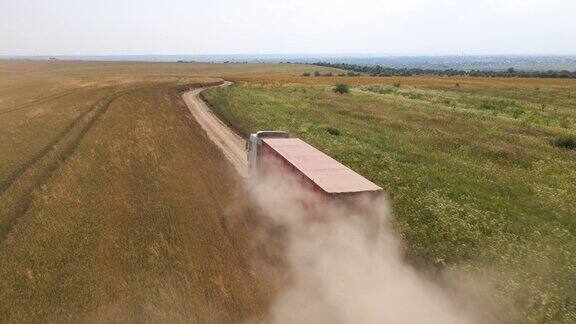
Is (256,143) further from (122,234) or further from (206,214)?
(122,234)

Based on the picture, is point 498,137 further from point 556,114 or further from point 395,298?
point 395,298

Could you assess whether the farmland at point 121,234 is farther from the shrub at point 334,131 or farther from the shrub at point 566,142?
the shrub at point 566,142

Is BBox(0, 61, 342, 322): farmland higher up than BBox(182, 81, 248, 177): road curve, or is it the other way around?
BBox(0, 61, 342, 322): farmland

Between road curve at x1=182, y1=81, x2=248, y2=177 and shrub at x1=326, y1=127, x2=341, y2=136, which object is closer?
road curve at x1=182, y1=81, x2=248, y2=177

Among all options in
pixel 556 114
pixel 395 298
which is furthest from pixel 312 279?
pixel 556 114

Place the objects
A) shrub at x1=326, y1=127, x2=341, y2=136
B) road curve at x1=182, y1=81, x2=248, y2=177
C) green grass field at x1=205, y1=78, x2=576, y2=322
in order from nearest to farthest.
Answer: green grass field at x1=205, y1=78, x2=576, y2=322 → road curve at x1=182, y1=81, x2=248, y2=177 → shrub at x1=326, y1=127, x2=341, y2=136

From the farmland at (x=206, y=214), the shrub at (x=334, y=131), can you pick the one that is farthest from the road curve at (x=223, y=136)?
the shrub at (x=334, y=131)

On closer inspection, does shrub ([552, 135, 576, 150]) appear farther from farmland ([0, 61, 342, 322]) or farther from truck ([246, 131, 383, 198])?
farmland ([0, 61, 342, 322])

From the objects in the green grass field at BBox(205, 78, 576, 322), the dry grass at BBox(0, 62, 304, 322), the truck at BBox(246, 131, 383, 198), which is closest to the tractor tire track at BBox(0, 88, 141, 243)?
the dry grass at BBox(0, 62, 304, 322)
